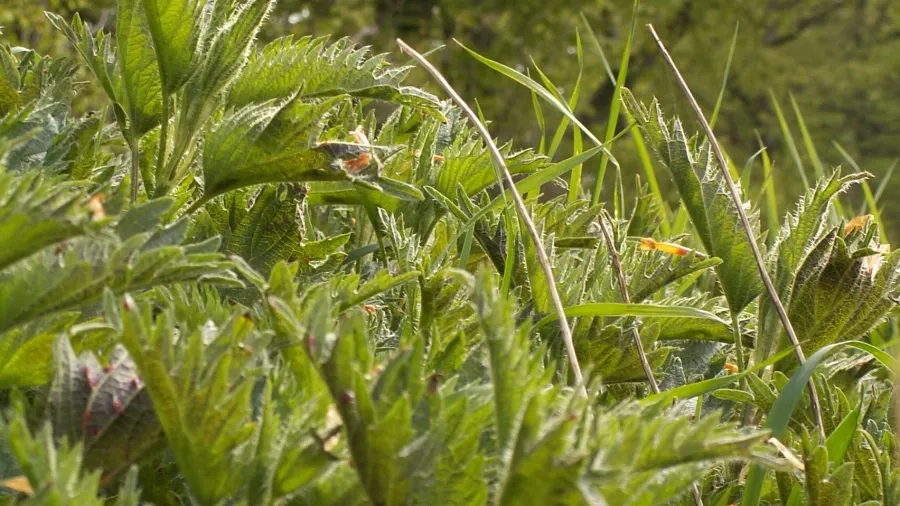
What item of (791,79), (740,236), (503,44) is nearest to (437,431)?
(740,236)

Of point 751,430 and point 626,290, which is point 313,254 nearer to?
point 626,290

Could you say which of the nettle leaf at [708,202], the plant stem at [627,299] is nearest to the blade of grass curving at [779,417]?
the plant stem at [627,299]

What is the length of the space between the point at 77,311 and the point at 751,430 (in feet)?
1.36

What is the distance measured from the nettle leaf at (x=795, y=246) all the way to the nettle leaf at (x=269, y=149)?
446 millimetres

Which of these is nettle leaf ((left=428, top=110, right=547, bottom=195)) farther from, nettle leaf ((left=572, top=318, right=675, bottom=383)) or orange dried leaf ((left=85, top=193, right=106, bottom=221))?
orange dried leaf ((left=85, top=193, right=106, bottom=221))

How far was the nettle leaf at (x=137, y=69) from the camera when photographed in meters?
0.74

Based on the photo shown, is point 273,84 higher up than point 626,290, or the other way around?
point 273,84

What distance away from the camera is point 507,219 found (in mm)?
853

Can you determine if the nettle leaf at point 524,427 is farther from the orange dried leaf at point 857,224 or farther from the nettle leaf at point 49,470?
the orange dried leaf at point 857,224

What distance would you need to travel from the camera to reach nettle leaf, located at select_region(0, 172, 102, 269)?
476mm

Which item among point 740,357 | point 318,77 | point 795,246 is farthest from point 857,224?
point 318,77

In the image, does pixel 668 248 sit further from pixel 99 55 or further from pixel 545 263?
pixel 99 55

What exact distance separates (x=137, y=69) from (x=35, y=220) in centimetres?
31

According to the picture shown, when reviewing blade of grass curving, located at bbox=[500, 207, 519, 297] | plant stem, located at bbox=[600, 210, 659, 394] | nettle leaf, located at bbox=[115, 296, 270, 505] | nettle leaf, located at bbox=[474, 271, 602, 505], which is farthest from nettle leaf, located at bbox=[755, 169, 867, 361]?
nettle leaf, located at bbox=[115, 296, 270, 505]
